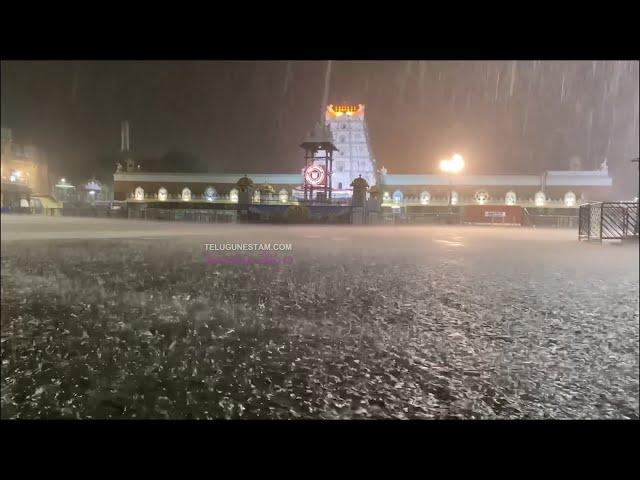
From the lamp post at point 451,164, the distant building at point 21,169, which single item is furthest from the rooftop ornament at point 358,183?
the lamp post at point 451,164

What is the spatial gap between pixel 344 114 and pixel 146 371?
8.61m

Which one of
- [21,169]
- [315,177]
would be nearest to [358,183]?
[315,177]

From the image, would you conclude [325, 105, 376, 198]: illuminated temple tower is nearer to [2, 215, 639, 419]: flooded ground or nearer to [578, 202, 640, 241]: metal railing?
[2, 215, 639, 419]: flooded ground

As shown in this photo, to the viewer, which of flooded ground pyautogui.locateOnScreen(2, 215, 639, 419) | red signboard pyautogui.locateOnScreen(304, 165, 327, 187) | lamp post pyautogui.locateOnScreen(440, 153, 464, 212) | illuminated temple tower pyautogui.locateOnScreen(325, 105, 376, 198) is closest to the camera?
flooded ground pyautogui.locateOnScreen(2, 215, 639, 419)

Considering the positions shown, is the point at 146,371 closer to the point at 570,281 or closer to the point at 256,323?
the point at 256,323

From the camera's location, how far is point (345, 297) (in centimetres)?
464

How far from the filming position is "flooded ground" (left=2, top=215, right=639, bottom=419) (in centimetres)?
253

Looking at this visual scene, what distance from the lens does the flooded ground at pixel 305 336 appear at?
2531 millimetres

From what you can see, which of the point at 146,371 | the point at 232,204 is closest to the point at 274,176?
the point at 232,204

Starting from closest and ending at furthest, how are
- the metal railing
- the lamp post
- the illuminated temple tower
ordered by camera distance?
the illuminated temple tower → the metal railing → the lamp post

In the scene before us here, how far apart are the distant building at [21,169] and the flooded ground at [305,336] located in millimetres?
752

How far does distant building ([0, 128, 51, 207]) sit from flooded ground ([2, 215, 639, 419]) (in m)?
0.75

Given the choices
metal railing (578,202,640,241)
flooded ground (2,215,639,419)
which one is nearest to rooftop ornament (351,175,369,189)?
flooded ground (2,215,639,419)

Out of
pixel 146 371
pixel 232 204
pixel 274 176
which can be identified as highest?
pixel 274 176
